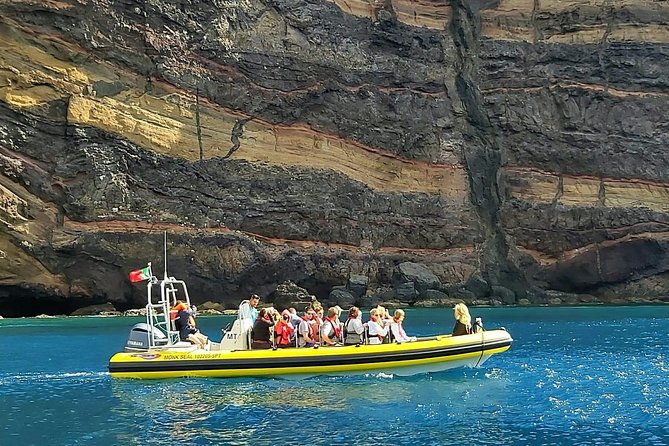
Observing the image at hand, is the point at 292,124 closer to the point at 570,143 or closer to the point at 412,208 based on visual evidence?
the point at 412,208

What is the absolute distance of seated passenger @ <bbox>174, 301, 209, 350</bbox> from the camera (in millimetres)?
16831

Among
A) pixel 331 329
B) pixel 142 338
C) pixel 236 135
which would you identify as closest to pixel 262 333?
pixel 331 329

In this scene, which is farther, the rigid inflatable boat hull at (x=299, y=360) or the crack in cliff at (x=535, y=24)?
the crack in cliff at (x=535, y=24)

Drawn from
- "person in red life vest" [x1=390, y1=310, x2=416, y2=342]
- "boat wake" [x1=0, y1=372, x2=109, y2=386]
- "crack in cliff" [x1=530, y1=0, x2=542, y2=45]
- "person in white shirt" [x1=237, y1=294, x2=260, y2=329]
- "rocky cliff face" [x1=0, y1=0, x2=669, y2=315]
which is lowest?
"boat wake" [x1=0, y1=372, x2=109, y2=386]

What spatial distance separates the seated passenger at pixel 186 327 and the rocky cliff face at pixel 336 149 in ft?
77.9

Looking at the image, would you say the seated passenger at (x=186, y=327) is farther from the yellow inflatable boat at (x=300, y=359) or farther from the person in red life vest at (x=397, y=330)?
the person in red life vest at (x=397, y=330)

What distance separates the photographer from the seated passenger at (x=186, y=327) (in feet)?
55.2

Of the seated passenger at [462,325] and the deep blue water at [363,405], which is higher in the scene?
the seated passenger at [462,325]

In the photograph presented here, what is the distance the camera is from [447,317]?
34969 millimetres

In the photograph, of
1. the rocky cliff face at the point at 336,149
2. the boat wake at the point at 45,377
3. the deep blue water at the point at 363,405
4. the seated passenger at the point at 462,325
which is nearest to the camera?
the deep blue water at the point at 363,405

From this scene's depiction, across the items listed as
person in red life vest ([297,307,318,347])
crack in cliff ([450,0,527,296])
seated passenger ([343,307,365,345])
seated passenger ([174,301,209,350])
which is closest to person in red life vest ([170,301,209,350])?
seated passenger ([174,301,209,350])

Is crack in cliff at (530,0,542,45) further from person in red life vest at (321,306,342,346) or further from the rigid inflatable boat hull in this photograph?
the rigid inflatable boat hull

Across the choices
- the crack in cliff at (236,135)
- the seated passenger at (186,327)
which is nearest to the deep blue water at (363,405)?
the seated passenger at (186,327)

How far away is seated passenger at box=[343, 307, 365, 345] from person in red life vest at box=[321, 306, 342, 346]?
33 centimetres
